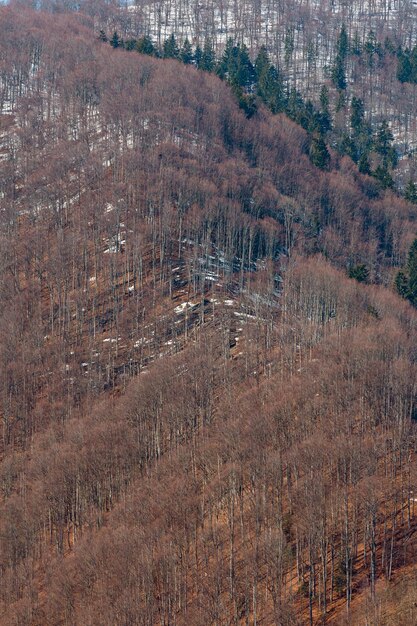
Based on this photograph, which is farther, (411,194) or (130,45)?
(130,45)

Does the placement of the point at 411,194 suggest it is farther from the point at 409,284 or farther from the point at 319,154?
the point at 409,284

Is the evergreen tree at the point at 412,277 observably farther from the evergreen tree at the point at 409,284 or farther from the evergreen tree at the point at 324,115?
the evergreen tree at the point at 324,115

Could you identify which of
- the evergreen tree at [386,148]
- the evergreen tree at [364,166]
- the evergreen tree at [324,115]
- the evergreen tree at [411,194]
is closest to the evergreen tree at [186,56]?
the evergreen tree at [324,115]

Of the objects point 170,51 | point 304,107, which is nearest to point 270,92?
point 304,107

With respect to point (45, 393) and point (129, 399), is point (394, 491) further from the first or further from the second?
point (45, 393)

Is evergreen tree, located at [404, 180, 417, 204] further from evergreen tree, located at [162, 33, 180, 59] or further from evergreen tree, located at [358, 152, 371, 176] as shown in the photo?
evergreen tree, located at [162, 33, 180, 59]

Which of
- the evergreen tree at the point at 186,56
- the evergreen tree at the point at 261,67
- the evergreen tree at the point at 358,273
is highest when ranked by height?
the evergreen tree at the point at 186,56

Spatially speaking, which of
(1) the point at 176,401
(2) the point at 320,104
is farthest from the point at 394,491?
(2) the point at 320,104

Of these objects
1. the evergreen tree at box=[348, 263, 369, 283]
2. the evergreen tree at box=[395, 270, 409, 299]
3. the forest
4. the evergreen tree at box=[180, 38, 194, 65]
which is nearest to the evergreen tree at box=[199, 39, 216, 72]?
the forest
